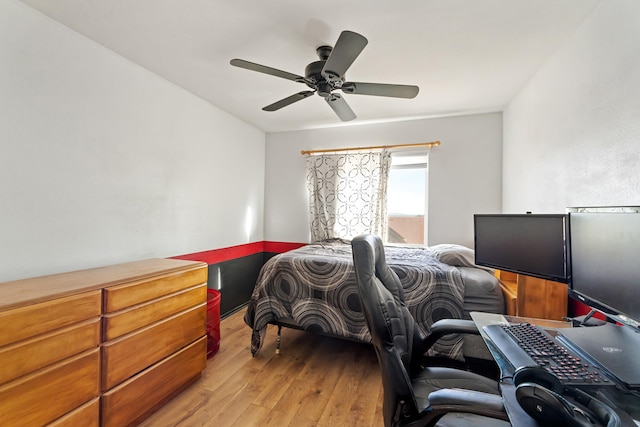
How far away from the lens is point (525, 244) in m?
1.40

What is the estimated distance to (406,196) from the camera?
364 centimetres

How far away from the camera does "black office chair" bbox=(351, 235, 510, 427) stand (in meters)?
0.79

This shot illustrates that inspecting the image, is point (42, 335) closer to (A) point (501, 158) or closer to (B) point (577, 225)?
(B) point (577, 225)

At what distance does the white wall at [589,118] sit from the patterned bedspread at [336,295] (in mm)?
1003

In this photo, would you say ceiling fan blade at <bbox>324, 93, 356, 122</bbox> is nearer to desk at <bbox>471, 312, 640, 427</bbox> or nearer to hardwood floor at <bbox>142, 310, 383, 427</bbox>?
desk at <bbox>471, 312, 640, 427</bbox>

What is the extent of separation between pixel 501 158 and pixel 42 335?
13.4ft

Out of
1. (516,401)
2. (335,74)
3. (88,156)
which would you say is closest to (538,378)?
(516,401)

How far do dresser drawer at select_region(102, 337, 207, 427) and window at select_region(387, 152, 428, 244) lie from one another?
8.60 feet

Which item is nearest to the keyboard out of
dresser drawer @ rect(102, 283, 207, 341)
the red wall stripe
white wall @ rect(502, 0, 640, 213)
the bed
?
white wall @ rect(502, 0, 640, 213)

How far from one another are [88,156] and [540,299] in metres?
3.25

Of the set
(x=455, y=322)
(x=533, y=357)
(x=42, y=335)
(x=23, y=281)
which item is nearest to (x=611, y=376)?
(x=533, y=357)

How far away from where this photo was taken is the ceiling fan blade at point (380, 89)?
191 centimetres

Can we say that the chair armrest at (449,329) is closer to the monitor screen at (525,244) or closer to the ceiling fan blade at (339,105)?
the monitor screen at (525,244)

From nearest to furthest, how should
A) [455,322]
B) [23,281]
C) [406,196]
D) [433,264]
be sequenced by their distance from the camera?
[455,322] < [23,281] < [433,264] < [406,196]
